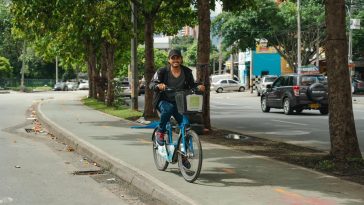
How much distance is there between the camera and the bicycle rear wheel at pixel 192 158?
7.62 m

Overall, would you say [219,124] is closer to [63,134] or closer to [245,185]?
[63,134]

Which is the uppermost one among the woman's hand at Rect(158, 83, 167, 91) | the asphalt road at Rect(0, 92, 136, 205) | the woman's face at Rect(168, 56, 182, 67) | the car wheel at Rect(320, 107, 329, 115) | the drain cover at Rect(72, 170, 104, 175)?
the woman's face at Rect(168, 56, 182, 67)

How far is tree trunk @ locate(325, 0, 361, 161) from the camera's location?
29.9 ft

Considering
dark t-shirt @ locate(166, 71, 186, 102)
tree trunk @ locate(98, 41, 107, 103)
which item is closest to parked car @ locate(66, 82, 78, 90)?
tree trunk @ locate(98, 41, 107, 103)

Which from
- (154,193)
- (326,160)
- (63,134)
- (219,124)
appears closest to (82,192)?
(154,193)

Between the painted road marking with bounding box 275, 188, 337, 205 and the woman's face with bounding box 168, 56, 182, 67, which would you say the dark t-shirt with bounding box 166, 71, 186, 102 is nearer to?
the woman's face with bounding box 168, 56, 182, 67

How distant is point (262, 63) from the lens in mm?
68938

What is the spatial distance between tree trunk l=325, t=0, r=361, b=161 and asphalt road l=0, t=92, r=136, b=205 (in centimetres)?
378

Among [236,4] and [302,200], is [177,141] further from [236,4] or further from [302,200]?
[236,4]

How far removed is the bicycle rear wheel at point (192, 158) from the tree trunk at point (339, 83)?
270 cm

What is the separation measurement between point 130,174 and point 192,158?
1319 millimetres

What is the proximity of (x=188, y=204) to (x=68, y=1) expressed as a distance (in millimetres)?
11444

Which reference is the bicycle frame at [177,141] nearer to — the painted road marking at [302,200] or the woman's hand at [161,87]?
the woman's hand at [161,87]

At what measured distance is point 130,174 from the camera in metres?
8.71
